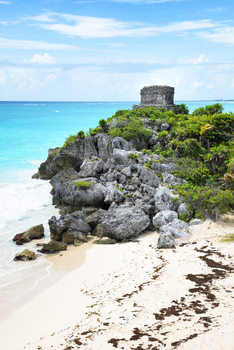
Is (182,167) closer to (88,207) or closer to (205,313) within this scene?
(88,207)

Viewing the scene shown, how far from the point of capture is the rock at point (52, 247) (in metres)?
13.2

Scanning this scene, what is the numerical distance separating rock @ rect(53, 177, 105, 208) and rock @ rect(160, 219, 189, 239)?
14.9ft

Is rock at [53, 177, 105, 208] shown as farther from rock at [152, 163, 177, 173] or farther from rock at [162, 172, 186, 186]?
rock at [162, 172, 186, 186]

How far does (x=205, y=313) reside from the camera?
7.91m

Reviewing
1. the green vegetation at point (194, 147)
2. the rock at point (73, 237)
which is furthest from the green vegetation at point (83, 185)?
the rock at point (73, 237)

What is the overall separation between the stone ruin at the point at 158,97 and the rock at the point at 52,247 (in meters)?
18.7

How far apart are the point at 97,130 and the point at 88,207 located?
8542mm

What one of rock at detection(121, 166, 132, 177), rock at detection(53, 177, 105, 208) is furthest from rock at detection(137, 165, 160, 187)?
rock at detection(53, 177, 105, 208)

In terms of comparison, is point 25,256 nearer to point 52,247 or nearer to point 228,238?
point 52,247

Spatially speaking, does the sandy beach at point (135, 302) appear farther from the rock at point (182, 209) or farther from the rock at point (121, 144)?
the rock at point (121, 144)

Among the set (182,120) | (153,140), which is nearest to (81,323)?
(153,140)

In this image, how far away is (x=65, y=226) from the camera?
14.4 metres

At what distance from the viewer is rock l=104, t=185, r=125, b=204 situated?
16.5m

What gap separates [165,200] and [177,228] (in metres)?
2.12
